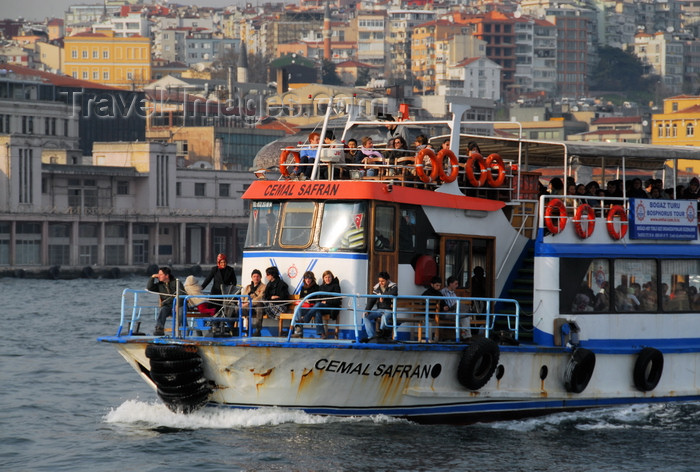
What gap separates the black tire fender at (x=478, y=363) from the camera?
18.9 meters

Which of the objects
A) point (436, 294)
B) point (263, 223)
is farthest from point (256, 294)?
point (436, 294)

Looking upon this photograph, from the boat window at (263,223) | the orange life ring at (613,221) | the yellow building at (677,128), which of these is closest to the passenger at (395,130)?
the boat window at (263,223)

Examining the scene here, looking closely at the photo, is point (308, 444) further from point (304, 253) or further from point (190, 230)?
point (190, 230)

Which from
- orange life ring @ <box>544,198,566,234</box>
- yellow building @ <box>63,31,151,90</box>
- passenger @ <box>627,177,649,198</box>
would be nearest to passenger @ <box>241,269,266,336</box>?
orange life ring @ <box>544,198,566,234</box>

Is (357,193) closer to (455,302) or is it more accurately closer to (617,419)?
(455,302)

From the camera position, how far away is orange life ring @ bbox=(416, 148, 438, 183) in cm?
1972

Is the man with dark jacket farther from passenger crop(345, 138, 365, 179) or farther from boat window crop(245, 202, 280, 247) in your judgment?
passenger crop(345, 138, 365, 179)

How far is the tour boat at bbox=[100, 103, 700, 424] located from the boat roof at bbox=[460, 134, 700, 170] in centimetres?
5

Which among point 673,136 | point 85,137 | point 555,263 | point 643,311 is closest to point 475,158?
point 555,263

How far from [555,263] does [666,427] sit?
3.07 metres

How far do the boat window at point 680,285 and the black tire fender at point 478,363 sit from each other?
4.32 metres

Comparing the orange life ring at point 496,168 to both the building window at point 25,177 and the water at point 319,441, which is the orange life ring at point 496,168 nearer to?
the water at point 319,441

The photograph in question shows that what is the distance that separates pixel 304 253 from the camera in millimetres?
19750

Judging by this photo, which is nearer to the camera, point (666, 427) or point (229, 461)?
point (229, 461)
